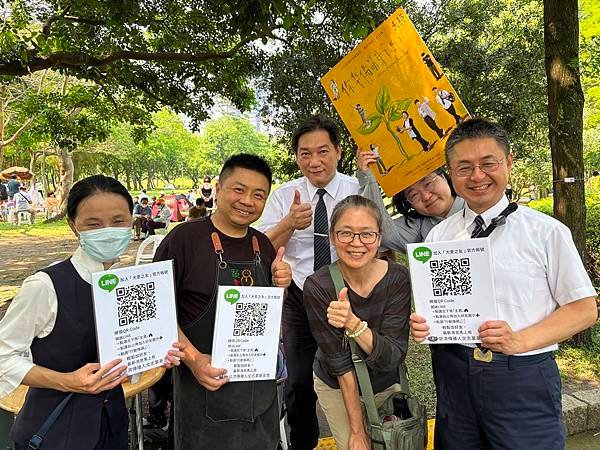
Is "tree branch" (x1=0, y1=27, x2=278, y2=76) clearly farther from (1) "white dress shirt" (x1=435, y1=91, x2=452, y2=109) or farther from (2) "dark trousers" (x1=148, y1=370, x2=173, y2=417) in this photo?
(2) "dark trousers" (x1=148, y1=370, x2=173, y2=417)

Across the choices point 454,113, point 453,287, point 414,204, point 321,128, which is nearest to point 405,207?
point 414,204

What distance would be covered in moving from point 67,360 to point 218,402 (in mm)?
733

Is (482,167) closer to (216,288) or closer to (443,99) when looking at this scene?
(443,99)

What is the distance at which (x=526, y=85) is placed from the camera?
9469 mm

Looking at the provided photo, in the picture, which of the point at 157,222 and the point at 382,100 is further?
the point at 157,222

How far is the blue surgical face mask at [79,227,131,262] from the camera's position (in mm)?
1803

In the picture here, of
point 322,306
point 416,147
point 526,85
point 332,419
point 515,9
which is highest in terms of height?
point 515,9

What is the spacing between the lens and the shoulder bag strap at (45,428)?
68.3 inches

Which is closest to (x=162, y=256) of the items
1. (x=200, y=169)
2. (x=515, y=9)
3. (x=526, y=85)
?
(x=526, y=85)

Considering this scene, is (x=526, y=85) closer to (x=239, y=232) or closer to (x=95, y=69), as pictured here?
(x=95, y=69)

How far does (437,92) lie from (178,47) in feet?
20.6

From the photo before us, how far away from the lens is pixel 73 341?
1.73 metres

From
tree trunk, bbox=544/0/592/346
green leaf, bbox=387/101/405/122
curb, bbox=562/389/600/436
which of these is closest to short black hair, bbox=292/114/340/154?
green leaf, bbox=387/101/405/122

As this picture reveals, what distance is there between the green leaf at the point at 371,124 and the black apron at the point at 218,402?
1299 mm
